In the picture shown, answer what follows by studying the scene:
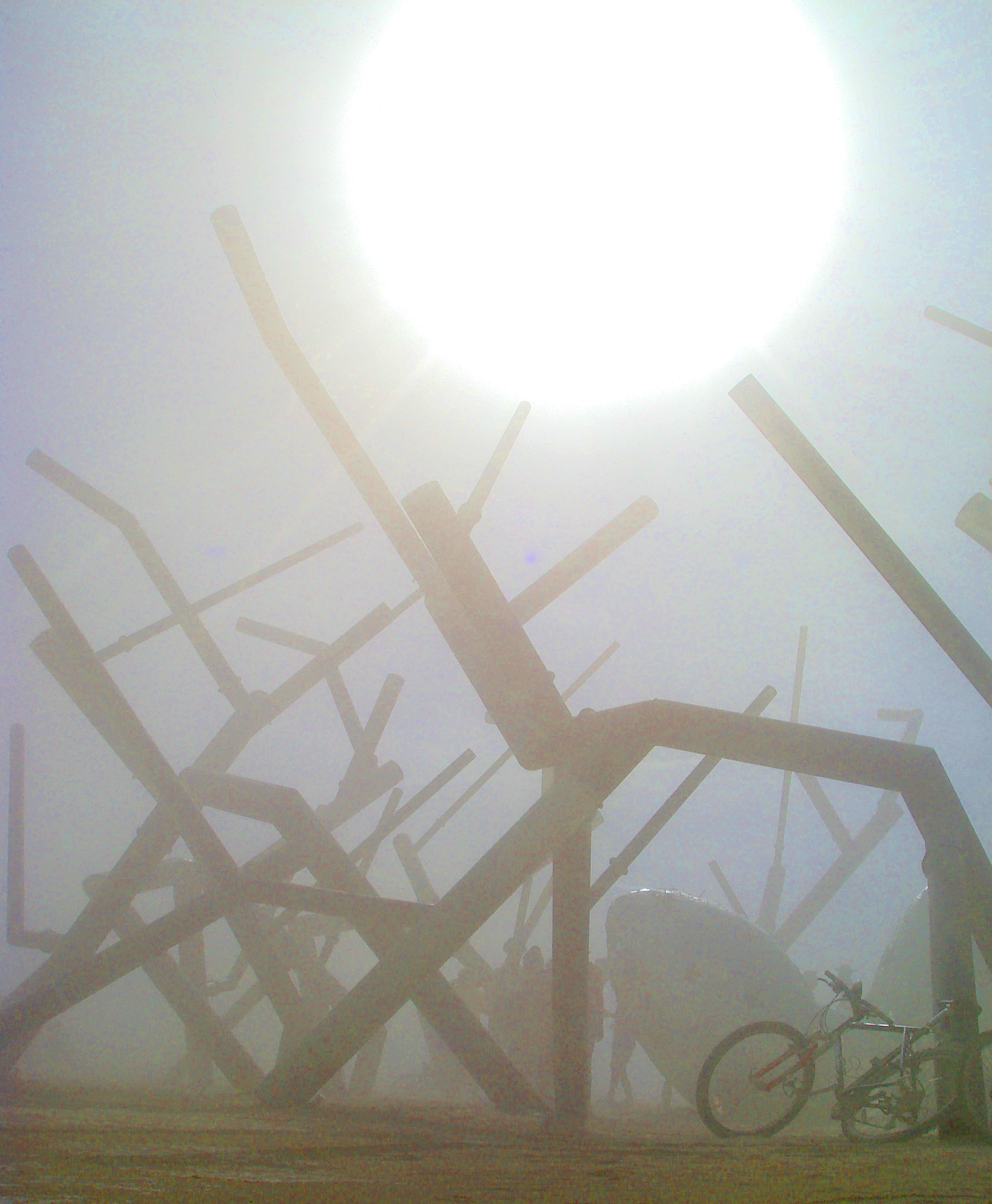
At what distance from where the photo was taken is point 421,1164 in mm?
3082

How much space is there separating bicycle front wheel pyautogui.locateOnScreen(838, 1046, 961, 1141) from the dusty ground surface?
0.16 meters

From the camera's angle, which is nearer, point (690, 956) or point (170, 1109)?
point (170, 1109)

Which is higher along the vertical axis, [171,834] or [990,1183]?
[171,834]

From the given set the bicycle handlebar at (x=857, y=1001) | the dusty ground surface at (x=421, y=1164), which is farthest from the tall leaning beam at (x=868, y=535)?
the dusty ground surface at (x=421, y=1164)

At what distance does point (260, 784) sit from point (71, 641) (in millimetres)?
2607

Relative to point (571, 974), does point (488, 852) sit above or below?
above

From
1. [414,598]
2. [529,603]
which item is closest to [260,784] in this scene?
[529,603]

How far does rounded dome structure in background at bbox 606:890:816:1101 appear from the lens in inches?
496

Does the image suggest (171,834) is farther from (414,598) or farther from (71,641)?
(414,598)

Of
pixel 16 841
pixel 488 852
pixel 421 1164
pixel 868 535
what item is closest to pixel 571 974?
pixel 488 852

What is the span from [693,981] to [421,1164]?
36.2ft

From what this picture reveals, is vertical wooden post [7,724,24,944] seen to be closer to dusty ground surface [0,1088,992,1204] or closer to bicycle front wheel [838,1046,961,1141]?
dusty ground surface [0,1088,992,1204]

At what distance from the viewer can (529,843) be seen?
5.34 meters

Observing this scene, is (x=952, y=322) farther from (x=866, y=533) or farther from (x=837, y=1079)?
(x=837, y=1079)
